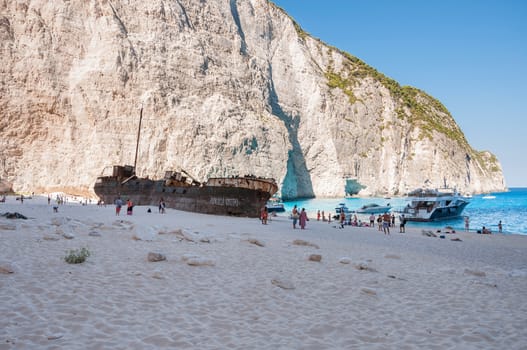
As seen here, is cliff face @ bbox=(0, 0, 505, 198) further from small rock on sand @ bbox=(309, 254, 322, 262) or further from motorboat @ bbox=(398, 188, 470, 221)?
small rock on sand @ bbox=(309, 254, 322, 262)

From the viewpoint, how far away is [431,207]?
4109cm

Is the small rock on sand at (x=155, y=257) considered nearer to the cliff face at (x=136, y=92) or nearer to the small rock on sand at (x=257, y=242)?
the small rock on sand at (x=257, y=242)

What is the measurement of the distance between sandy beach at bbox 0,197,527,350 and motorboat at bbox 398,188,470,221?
32.8 metres

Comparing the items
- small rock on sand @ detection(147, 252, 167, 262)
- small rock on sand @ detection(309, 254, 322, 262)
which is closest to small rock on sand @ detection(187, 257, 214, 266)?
small rock on sand @ detection(147, 252, 167, 262)

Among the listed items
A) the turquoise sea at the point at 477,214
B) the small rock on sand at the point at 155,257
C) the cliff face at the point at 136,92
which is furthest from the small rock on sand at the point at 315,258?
the cliff face at the point at 136,92

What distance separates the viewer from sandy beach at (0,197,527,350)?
13.7ft

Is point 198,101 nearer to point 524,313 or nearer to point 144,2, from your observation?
point 144,2

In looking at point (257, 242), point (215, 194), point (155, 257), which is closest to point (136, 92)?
point (215, 194)

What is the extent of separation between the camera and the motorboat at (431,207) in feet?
132

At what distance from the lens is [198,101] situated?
2178 inches

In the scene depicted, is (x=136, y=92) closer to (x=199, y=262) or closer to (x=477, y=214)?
(x=199, y=262)

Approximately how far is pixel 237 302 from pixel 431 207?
40.6 m

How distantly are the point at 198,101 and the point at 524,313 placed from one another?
53130 mm

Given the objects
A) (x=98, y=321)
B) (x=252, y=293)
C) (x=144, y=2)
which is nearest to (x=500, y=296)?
(x=252, y=293)
